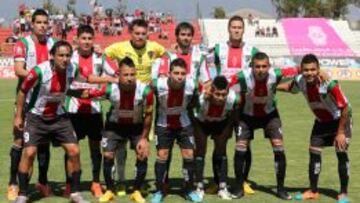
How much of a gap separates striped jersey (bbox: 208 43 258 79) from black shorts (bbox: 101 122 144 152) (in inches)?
56.5

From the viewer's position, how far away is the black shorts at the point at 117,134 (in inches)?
320

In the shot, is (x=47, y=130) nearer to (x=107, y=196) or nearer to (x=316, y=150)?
(x=107, y=196)

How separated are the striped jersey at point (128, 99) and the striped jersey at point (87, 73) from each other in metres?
0.45

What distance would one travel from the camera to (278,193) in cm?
830

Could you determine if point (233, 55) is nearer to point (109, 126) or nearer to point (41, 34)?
point (109, 126)

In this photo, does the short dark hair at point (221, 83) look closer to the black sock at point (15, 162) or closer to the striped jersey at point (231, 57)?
the striped jersey at point (231, 57)

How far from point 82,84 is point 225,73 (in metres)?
1.89

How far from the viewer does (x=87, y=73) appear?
333 inches

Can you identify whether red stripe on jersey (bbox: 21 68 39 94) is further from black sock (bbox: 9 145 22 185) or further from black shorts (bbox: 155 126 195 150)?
black shorts (bbox: 155 126 195 150)

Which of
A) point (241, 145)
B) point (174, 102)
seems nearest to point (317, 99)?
point (241, 145)

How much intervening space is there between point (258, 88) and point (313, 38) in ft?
133

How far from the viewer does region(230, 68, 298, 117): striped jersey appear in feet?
27.1

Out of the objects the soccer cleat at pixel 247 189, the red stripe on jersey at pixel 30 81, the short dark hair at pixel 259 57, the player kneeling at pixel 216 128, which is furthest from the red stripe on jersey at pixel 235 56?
the red stripe on jersey at pixel 30 81

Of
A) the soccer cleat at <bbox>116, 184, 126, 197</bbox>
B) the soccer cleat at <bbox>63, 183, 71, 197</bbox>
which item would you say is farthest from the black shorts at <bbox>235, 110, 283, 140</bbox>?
the soccer cleat at <bbox>63, 183, 71, 197</bbox>
